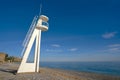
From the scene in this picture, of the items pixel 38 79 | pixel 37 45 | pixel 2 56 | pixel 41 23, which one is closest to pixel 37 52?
pixel 37 45

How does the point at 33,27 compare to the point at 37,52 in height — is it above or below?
above

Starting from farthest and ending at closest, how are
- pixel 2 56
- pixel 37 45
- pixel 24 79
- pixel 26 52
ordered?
1. pixel 2 56
2. pixel 37 45
3. pixel 26 52
4. pixel 24 79

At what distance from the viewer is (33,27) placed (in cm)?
2086

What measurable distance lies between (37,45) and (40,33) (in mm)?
1785

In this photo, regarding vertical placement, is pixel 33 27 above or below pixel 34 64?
above

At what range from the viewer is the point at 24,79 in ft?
50.5

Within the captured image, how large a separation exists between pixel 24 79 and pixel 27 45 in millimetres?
5966

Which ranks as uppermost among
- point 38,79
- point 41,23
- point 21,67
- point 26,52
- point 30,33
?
point 41,23

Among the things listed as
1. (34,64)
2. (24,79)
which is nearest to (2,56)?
(34,64)

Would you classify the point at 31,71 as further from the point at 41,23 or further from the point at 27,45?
the point at 41,23

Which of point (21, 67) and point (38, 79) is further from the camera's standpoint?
point (21, 67)

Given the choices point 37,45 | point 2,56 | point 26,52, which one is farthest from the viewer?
point 2,56

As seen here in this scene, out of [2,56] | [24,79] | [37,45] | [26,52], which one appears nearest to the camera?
[24,79]

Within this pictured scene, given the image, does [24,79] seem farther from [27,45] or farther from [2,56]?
[2,56]
